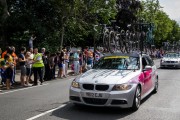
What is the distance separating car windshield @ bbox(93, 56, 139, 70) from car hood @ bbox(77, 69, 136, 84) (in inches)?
18.3

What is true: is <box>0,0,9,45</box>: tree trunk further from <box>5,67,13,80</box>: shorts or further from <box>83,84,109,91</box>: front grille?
<box>83,84,109,91</box>: front grille

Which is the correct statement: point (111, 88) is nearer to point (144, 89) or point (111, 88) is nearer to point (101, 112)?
point (101, 112)

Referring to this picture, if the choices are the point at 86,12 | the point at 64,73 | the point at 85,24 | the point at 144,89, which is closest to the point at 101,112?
the point at 144,89

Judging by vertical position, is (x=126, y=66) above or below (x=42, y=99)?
above

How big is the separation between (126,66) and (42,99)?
2960 mm

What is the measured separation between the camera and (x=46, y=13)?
2722cm

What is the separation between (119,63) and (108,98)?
204 centimetres

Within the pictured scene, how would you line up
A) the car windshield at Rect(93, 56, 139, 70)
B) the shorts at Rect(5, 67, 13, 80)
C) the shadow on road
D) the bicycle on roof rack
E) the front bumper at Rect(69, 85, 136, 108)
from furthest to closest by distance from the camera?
the bicycle on roof rack
the shorts at Rect(5, 67, 13, 80)
the car windshield at Rect(93, 56, 139, 70)
the front bumper at Rect(69, 85, 136, 108)
the shadow on road

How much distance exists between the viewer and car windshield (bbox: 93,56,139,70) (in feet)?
31.8

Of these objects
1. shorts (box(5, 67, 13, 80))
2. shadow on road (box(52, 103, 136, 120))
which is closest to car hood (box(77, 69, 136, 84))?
shadow on road (box(52, 103, 136, 120))

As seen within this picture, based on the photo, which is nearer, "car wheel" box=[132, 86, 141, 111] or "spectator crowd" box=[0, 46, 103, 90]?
"car wheel" box=[132, 86, 141, 111]

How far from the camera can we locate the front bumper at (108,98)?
806cm

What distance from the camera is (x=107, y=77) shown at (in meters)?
8.52

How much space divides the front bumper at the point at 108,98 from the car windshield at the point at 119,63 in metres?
1.31
